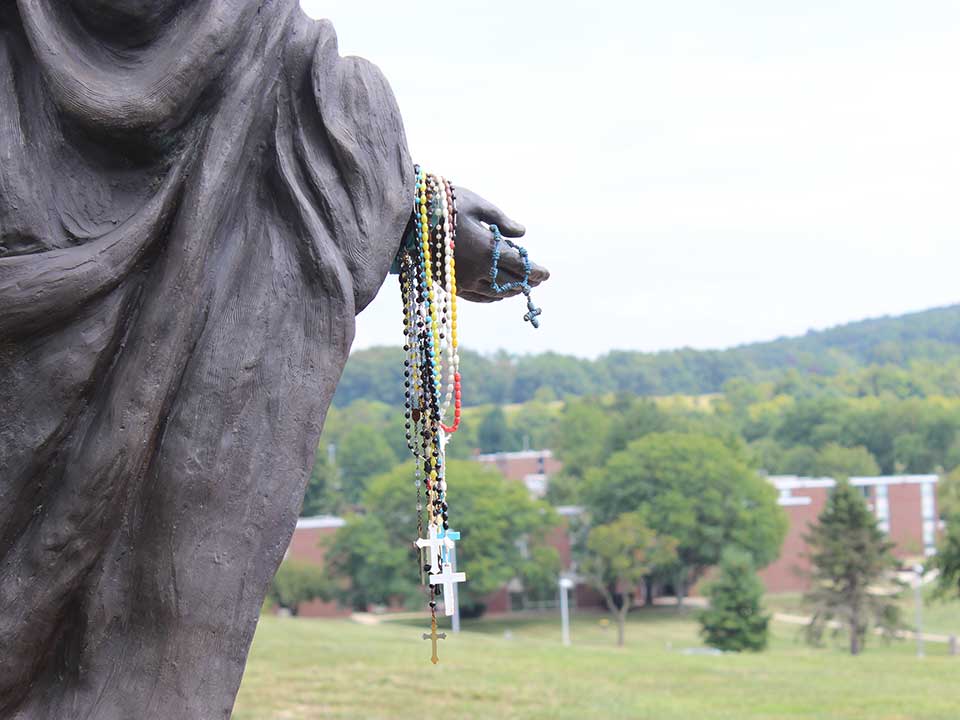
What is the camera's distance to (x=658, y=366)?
4454 inches

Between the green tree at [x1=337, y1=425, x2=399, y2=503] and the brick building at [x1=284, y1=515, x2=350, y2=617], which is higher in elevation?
the green tree at [x1=337, y1=425, x2=399, y2=503]

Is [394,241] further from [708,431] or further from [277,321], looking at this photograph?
[708,431]

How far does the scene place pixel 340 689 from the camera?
414 inches

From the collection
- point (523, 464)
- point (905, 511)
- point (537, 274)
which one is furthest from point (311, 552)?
Answer: point (537, 274)

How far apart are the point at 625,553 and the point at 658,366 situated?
73.5 meters

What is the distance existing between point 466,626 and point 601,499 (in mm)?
6521

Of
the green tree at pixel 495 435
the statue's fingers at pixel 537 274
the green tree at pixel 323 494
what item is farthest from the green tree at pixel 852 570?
the green tree at pixel 495 435

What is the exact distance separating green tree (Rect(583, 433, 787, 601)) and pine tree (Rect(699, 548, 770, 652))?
6692 millimetres

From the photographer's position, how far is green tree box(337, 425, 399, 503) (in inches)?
2308

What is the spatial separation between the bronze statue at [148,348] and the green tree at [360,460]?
5592cm

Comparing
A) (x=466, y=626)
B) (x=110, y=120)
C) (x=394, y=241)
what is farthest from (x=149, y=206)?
(x=466, y=626)

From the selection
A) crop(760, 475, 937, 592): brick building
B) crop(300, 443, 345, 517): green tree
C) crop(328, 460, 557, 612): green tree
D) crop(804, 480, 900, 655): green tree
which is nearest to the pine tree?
crop(804, 480, 900, 655): green tree

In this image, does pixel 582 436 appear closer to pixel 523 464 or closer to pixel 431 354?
pixel 523 464

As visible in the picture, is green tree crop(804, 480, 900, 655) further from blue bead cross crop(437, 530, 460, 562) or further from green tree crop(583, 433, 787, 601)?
blue bead cross crop(437, 530, 460, 562)
